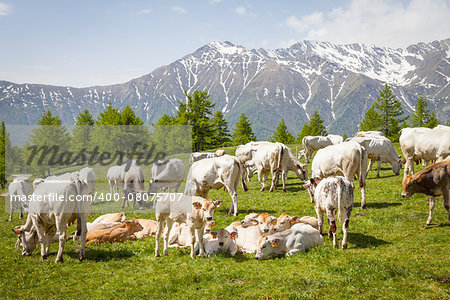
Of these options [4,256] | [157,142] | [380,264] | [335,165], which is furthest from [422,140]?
[157,142]

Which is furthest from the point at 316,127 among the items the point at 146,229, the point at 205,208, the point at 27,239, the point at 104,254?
the point at 27,239

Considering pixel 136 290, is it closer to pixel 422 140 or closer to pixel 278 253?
pixel 278 253

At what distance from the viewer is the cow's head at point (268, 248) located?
35.8ft

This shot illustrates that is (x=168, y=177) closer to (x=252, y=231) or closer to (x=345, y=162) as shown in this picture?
(x=252, y=231)

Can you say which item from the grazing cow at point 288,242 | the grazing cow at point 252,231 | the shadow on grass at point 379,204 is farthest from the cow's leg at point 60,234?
the shadow on grass at point 379,204

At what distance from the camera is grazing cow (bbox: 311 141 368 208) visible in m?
→ 16.7

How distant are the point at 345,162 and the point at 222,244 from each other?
916 centimetres

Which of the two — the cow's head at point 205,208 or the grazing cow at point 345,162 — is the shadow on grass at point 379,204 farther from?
the cow's head at point 205,208

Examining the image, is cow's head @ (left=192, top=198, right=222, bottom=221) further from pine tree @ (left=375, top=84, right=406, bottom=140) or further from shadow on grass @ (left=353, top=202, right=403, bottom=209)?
pine tree @ (left=375, top=84, right=406, bottom=140)

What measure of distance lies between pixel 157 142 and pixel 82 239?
55585mm

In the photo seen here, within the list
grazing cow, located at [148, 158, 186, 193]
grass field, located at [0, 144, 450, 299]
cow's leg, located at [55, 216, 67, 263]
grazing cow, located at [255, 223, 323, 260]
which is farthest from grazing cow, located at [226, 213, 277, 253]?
grazing cow, located at [148, 158, 186, 193]

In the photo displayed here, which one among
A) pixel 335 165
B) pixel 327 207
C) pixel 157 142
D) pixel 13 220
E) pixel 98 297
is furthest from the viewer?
pixel 157 142

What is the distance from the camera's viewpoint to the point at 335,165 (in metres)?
17.7

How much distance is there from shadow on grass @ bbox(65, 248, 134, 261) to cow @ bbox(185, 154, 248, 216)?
6209 mm
